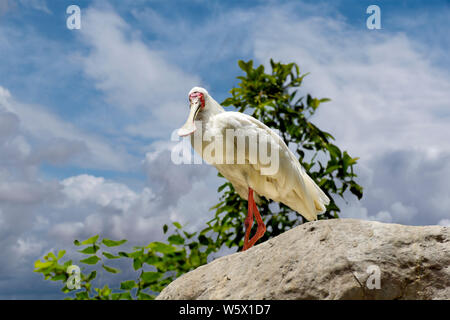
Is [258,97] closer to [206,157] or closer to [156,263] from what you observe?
[206,157]

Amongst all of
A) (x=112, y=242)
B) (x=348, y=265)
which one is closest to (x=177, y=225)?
(x=112, y=242)

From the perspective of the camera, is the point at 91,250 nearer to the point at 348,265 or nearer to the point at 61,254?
the point at 61,254

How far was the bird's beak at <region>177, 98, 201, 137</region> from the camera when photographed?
307cm

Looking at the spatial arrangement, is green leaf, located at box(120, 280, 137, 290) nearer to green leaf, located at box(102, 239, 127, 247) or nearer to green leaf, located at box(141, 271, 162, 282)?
green leaf, located at box(141, 271, 162, 282)

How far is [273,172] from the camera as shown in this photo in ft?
10.8

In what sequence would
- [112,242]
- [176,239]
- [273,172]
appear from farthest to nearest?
[176,239] → [112,242] → [273,172]

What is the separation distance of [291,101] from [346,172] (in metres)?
0.92

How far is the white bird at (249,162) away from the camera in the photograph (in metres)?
3.21

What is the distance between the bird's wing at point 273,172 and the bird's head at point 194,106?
0.15m

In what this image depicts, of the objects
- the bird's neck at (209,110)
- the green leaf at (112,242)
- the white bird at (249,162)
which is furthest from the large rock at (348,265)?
the green leaf at (112,242)

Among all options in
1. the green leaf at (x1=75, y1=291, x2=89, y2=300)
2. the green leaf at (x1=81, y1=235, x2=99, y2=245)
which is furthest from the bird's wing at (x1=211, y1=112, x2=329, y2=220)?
the green leaf at (x1=75, y1=291, x2=89, y2=300)

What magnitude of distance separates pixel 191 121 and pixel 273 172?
74 centimetres

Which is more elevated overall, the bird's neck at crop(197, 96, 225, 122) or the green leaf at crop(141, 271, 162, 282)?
the bird's neck at crop(197, 96, 225, 122)

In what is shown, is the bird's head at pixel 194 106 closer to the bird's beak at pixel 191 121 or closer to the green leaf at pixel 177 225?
the bird's beak at pixel 191 121
